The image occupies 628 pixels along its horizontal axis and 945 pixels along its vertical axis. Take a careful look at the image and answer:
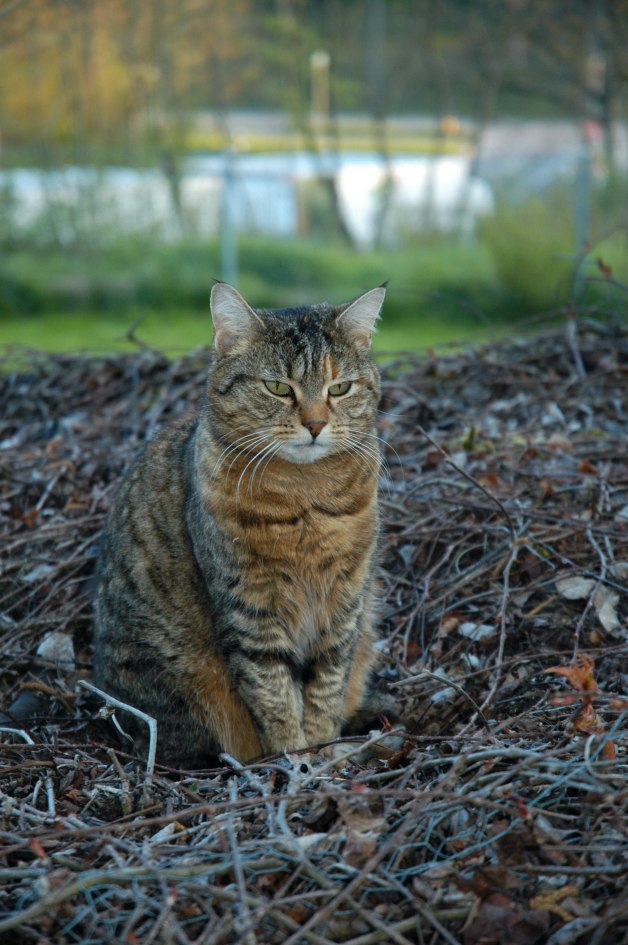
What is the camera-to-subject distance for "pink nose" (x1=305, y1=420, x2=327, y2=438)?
9.18 ft

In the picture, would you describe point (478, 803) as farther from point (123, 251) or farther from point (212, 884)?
point (123, 251)

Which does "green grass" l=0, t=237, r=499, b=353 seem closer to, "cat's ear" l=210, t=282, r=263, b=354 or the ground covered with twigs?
the ground covered with twigs

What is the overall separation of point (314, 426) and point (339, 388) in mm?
197

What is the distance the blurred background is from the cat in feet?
23.8

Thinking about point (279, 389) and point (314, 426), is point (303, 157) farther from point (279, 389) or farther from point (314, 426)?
point (314, 426)

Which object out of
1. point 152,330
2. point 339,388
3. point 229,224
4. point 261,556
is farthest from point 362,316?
point 229,224

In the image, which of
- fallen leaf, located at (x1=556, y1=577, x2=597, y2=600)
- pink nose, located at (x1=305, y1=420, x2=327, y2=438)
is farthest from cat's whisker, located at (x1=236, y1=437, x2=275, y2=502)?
fallen leaf, located at (x1=556, y1=577, x2=597, y2=600)

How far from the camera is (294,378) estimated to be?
2883mm

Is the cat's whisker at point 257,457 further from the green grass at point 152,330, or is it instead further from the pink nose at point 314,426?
the green grass at point 152,330

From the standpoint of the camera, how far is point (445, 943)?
5.89ft

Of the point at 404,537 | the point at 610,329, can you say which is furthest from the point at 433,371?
the point at 404,537

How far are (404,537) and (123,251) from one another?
28.0ft

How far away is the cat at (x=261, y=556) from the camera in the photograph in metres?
2.80

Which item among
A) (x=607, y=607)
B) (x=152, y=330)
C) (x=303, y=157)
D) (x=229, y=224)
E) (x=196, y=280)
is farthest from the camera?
(x=303, y=157)
